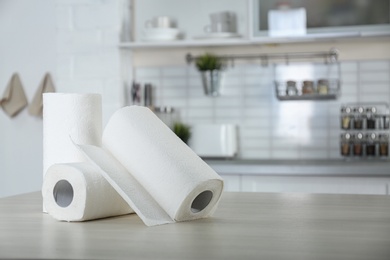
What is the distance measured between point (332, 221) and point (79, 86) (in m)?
2.87

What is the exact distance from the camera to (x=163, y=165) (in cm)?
159

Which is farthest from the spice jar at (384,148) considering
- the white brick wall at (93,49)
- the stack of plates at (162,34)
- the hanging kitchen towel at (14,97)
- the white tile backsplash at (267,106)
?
the hanging kitchen towel at (14,97)

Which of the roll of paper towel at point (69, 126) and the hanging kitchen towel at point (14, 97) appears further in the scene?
the hanging kitchen towel at point (14, 97)

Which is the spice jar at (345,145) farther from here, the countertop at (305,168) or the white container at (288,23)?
the white container at (288,23)

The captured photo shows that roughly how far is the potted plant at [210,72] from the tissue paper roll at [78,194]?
8.50 ft

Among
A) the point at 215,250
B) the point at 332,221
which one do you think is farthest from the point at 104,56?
the point at 215,250

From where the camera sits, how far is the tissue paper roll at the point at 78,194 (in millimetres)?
1573

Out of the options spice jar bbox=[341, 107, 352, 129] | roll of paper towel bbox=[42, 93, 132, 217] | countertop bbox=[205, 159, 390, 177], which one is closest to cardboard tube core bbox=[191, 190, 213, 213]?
roll of paper towel bbox=[42, 93, 132, 217]

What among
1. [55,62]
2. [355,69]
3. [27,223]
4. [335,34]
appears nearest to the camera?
[27,223]

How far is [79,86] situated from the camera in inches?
167

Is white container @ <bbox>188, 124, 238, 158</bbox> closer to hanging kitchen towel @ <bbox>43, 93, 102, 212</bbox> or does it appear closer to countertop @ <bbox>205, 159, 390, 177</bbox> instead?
countertop @ <bbox>205, 159, 390, 177</bbox>

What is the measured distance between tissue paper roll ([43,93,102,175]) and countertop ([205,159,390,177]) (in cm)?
210

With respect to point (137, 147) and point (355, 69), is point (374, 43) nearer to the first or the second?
point (355, 69)

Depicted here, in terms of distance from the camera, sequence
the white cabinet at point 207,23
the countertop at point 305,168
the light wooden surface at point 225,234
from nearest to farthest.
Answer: the light wooden surface at point 225,234
the countertop at point 305,168
the white cabinet at point 207,23
